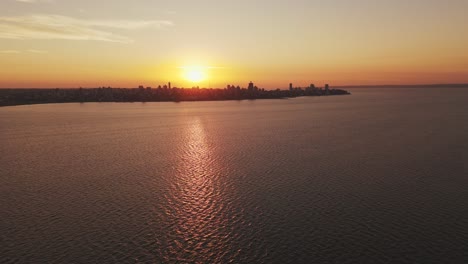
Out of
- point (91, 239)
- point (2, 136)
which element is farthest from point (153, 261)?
point (2, 136)

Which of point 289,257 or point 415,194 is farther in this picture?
point 415,194

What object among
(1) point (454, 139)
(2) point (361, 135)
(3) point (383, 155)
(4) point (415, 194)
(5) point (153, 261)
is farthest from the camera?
(2) point (361, 135)

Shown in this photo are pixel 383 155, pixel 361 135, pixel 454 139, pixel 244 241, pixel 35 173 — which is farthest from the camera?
pixel 361 135

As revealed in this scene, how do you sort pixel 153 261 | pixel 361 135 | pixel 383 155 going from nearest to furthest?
pixel 153 261 → pixel 383 155 → pixel 361 135

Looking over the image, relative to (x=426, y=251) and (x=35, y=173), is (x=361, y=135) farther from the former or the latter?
(x=35, y=173)

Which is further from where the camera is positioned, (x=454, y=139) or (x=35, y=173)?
(x=454, y=139)

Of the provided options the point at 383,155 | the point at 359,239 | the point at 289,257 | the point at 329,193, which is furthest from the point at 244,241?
the point at 383,155
